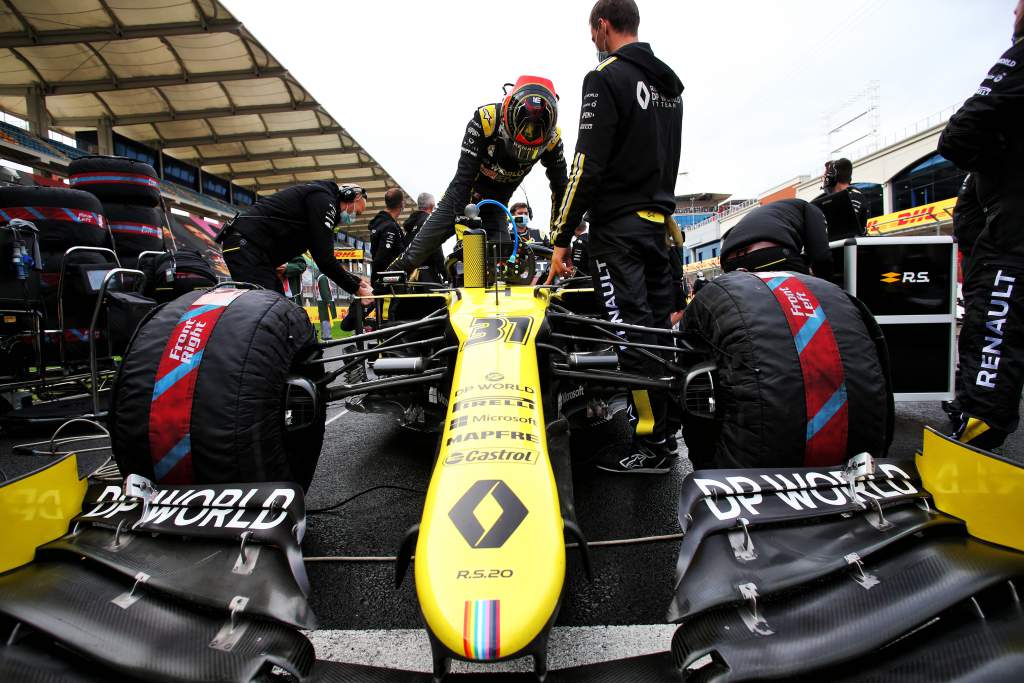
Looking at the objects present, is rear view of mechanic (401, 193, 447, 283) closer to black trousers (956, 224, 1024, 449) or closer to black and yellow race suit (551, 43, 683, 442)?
black and yellow race suit (551, 43, 683, 442)

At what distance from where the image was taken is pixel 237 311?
1.51 m

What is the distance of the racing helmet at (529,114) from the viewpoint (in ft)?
9.74

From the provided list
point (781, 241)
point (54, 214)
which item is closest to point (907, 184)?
point (781, 241)

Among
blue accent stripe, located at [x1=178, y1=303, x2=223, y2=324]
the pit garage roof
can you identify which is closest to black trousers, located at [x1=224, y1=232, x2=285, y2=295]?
blue accent stripe, located at [x1=178, y1=303, x2=223, y2=324]

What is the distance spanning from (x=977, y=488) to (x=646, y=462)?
166cm

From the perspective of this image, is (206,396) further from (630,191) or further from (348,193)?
(348,193)

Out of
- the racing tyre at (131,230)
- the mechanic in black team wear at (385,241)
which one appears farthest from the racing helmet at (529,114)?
the racing tyre at (131,230)

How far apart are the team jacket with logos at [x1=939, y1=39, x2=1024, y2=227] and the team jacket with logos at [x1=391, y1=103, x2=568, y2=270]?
78.0 inches

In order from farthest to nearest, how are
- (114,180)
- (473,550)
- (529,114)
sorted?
1. (114,180)
2. (529,114)
3. (473,550)

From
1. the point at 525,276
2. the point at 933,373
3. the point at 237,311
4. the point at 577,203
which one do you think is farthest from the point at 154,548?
the point at 933,373

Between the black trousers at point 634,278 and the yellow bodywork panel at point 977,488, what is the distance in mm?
1291

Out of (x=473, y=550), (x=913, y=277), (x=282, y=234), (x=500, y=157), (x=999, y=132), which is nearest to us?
(x=473, y=550)

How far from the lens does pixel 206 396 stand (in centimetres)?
134

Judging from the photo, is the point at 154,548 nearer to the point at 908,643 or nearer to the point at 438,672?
the point at 438,672
